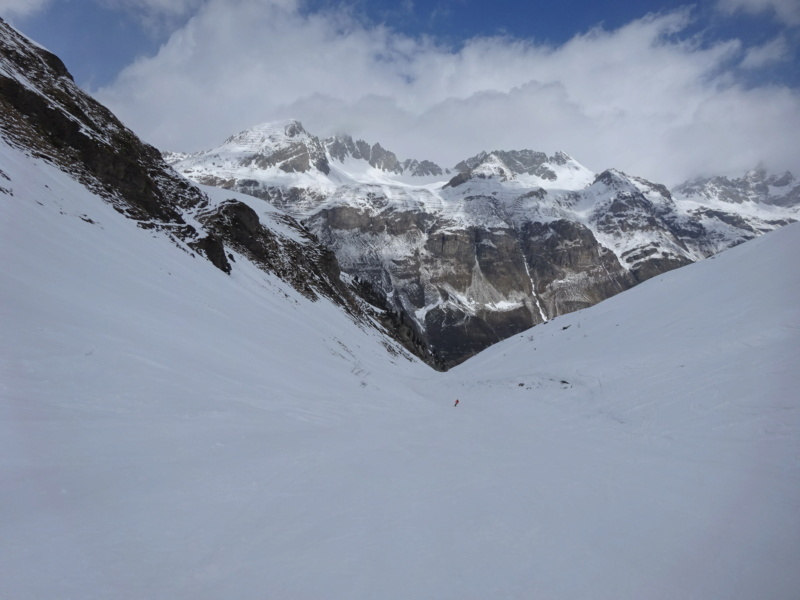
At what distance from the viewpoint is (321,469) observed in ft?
24.4

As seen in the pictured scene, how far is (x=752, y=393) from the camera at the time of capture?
12.6m

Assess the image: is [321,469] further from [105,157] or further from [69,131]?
[69,131]

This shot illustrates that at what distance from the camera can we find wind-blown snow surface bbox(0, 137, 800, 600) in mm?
4480

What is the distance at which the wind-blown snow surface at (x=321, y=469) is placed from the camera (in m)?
4.48

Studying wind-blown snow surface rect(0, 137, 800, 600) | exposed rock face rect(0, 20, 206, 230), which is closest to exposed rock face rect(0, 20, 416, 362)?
exposed rock face rect(0, 20, 206, 230)

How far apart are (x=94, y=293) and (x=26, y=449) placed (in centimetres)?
747

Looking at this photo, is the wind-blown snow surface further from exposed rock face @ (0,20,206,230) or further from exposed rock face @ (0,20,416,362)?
exposed rock face @ (0,20,206,230)

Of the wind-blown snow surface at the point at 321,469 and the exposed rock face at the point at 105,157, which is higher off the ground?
the exposed rock face at the point at 105,157

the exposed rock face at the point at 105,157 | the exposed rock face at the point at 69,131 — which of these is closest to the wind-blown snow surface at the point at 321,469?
the exposed rock face at the point at 105,157

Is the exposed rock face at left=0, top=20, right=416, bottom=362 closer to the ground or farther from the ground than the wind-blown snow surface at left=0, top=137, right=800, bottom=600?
farther from the ground

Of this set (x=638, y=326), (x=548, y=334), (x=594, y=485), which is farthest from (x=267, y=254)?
(x=594, y=485)

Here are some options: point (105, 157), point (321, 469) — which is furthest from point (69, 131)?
point (321, 469)

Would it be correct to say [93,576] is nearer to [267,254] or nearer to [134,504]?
[134,504]

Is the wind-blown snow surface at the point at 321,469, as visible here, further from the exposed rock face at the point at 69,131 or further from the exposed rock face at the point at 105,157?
the exposed rock face at the point at 69,131
